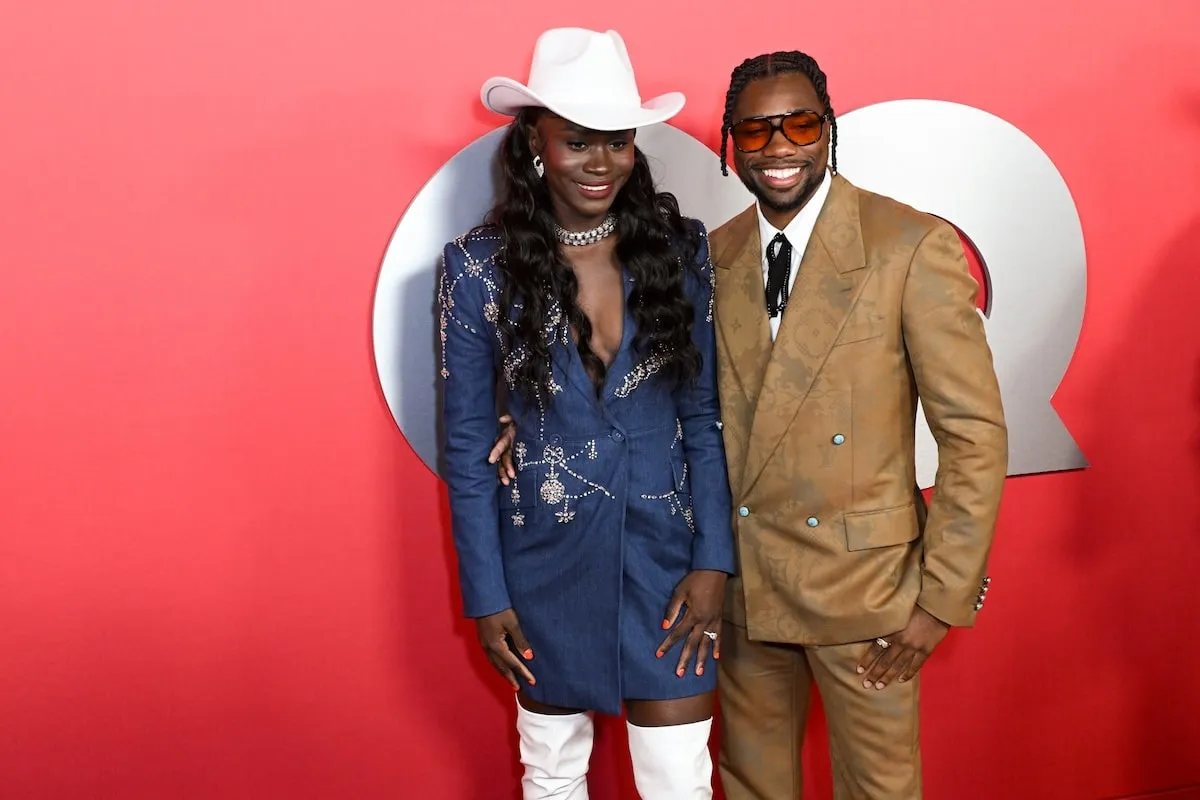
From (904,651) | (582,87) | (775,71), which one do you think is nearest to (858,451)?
(904,651)

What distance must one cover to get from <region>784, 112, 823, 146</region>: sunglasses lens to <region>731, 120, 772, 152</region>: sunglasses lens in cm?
3

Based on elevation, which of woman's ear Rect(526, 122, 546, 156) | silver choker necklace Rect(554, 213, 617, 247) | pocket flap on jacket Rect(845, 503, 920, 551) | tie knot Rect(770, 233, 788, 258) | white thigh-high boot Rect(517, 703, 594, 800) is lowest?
white thigh-high boot Rect(517, 703, 594, 800)

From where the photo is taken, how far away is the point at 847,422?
6.54 ft

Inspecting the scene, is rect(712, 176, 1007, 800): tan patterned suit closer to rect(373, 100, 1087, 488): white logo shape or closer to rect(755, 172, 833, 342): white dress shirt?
rect(755, 172, 833, 342): white dress shirt

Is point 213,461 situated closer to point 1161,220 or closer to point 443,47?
point 443,47

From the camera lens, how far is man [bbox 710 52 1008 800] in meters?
1.93

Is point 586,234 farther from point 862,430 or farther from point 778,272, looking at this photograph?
point 862,430

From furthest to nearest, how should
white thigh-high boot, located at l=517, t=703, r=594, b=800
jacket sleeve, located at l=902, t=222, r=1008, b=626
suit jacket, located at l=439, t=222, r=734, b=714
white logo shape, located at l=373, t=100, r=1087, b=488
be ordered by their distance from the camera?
1. white logo shape, located at l=373, t=100, r=1087, b=488
2. white thigh-high boot, located at l=517, t=703, r=594, b=800
3. suit jacket, located at l=439, t=222, r=734, b=714
4. jacket sleeve, located at l=902, t=222, r=1008, b=626

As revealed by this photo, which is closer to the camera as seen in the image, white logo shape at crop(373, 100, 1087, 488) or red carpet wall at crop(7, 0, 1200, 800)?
red carpet wall at crop(7, 0, 1200, 800)

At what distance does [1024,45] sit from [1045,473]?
1.04 m

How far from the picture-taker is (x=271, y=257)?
233cm

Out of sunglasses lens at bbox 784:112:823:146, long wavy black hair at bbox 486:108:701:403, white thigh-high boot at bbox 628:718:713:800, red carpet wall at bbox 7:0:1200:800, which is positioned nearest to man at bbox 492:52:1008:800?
sunglasses lens at bbox 784:112:823:146

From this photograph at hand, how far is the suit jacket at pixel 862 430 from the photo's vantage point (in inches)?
75.7

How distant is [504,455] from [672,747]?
622 mm
